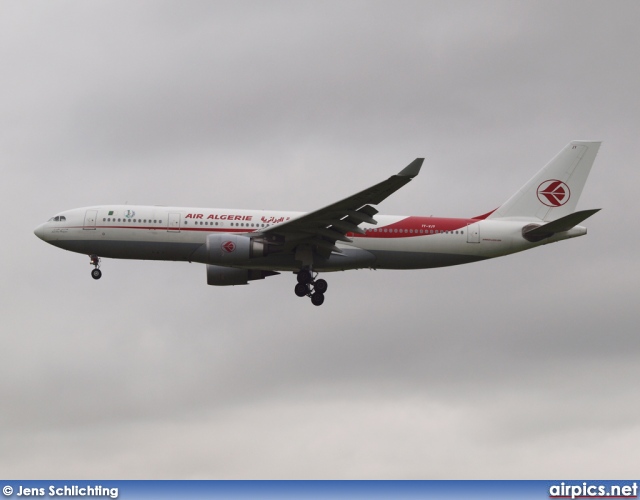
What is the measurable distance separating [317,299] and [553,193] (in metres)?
13.2

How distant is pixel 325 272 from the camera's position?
51.0 meters

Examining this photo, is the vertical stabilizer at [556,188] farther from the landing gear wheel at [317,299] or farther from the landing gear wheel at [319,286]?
the landing gear wheel at [317,299]

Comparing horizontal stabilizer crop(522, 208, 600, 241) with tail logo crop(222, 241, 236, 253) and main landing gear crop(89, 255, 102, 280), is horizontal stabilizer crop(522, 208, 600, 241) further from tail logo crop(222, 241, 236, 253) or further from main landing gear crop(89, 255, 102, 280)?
main landing gear crop(89, 255, 102, 280)

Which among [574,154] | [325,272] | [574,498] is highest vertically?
[574,154]

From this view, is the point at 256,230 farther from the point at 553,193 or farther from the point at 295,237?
the point at 553,193

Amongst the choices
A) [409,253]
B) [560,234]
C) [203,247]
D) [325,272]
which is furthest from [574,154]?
[203,247]

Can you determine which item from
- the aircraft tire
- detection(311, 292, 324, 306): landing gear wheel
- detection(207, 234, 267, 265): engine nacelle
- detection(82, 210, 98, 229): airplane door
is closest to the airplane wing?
detection(207, 234, 267, 265): engine nacelle

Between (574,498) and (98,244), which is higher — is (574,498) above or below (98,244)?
below

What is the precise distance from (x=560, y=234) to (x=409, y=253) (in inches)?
279

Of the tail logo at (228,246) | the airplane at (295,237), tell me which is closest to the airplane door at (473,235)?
the airplane at (295,237)

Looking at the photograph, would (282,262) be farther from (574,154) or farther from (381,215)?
(574,154)

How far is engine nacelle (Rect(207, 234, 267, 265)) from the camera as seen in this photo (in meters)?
47.5

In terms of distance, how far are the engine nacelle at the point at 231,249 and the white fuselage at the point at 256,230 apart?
57cm

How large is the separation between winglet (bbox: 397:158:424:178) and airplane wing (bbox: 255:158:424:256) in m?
0.92
